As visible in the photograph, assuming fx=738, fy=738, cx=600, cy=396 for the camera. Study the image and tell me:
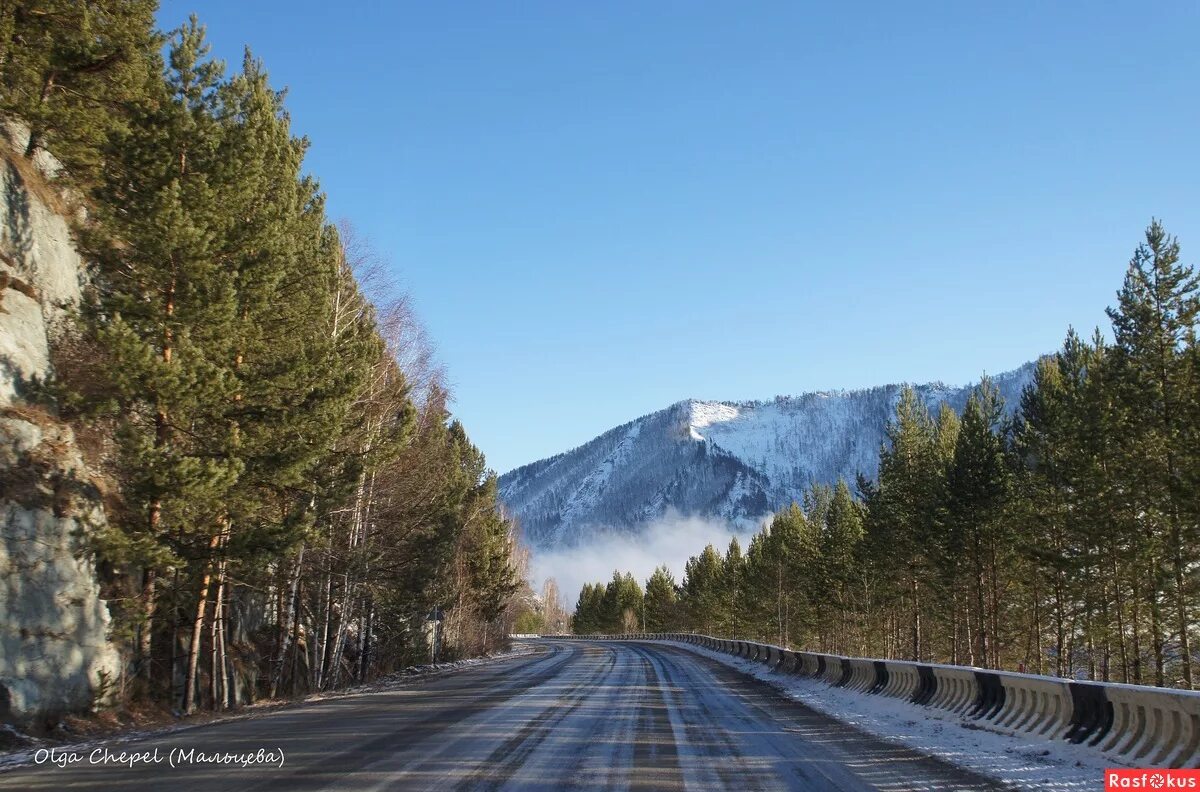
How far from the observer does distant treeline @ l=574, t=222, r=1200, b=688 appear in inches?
1058

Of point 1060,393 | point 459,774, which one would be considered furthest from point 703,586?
point 459,774

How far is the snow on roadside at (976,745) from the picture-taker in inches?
328

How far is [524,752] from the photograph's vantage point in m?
9.23

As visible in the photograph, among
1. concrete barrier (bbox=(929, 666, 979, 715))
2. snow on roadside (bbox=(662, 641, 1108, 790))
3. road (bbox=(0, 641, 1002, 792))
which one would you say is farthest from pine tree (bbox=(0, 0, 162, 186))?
concrete barrier (bbox=(929, 666, 979, 715))

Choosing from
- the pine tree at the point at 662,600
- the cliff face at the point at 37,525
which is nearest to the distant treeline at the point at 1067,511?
the cliff face at the point at 37,525

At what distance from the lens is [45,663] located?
11.5 m

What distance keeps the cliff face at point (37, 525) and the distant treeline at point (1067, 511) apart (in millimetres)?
28343

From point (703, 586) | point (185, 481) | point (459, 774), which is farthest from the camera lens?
point (703, 586)

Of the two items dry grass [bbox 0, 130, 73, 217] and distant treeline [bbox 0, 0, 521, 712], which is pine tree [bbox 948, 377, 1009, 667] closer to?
distant treeline [bbox 0, 0, 521, 712]

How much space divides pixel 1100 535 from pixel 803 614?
47.4m

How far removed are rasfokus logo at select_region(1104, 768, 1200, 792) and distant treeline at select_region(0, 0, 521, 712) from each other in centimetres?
Answer: 1317

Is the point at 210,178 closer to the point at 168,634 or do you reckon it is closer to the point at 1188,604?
the point at 168,634

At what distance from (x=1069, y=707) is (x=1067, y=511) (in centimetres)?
2632

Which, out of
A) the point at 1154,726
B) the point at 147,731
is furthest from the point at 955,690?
the point at 147,731
